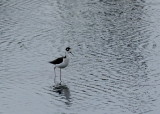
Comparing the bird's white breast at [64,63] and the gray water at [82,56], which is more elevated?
the bird's white breast at [64,63]

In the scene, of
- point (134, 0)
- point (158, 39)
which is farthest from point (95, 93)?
point (134, 0)

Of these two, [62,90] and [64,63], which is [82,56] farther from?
[62,90]

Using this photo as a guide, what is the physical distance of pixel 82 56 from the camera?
35.0 meters

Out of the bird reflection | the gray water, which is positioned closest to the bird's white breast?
the gray water

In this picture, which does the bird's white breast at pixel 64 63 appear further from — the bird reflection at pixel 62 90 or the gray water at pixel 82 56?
the bird reflection at pixel 62 90

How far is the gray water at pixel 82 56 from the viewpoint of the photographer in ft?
88.1

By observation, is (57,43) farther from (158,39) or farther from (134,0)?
(134,0)

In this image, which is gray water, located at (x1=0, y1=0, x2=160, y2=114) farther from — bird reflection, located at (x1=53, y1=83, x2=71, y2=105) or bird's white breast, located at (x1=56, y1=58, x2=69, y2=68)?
bird's white breast, located at (x1=56, y1=58, x2=69, y2=68)

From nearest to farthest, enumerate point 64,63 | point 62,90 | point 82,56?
point 62,90 < point 64,63 < point 82,56

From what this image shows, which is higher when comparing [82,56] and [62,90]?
[62,90]

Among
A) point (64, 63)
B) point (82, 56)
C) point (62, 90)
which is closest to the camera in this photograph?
point (62, 90)

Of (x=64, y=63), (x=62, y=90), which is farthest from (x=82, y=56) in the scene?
(x=62, y=90)

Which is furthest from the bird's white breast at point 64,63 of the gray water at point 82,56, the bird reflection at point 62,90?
the bird reflection at point 62,90

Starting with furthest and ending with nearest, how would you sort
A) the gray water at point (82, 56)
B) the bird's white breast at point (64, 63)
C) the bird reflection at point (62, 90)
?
the bird's white breast at point (64, 63)
the bird reflection at point (62, 90)
the gray water at point (82, 56)
